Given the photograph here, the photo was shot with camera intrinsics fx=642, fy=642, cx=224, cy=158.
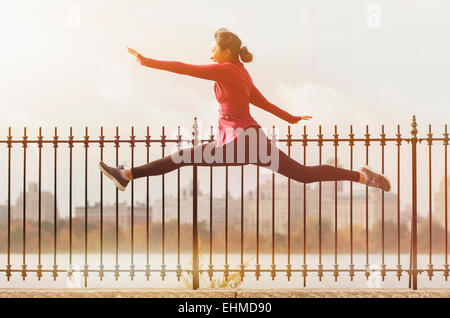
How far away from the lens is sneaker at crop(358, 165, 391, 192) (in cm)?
768

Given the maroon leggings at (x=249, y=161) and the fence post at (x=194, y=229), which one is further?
the fence post at (x=194, y=229)

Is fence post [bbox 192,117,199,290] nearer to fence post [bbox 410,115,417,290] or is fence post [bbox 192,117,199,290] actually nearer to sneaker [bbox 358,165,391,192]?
sneaker [bbox 358,165,391,192]

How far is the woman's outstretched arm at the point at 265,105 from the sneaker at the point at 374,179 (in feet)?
3.57

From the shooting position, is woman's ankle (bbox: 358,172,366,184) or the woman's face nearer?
the woman's face

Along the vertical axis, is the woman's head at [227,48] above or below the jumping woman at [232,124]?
above

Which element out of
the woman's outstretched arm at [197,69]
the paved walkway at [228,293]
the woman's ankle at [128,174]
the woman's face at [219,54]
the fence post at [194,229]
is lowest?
the paved walkway at [228,293]

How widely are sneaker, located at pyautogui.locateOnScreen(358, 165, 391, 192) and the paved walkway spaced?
127cm

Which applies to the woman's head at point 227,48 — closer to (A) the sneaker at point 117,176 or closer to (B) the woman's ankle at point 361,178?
(A) the sneaker at point 117,176

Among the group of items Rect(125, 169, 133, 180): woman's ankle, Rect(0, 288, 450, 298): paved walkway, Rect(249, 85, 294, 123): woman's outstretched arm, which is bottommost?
Rect(0, 288, 450, 298): paved walkway

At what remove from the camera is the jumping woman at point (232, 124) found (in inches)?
271

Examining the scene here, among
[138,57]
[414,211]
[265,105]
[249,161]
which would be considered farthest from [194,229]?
[414,211]

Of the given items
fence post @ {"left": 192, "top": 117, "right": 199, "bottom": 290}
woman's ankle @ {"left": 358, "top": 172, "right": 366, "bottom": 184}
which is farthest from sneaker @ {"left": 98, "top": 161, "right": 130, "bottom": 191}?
woman's ankle @ {"left": 358, "top": 172, "right": 366, "bottom": 184}

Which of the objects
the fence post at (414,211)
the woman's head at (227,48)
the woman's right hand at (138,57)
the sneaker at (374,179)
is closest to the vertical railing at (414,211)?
the fence post at (414,211)

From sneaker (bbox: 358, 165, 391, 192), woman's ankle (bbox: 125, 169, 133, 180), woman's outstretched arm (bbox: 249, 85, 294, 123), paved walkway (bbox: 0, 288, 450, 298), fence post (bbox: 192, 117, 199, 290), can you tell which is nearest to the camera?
woman's outstretched arm (bbox: 249, 85, 294, 123)
